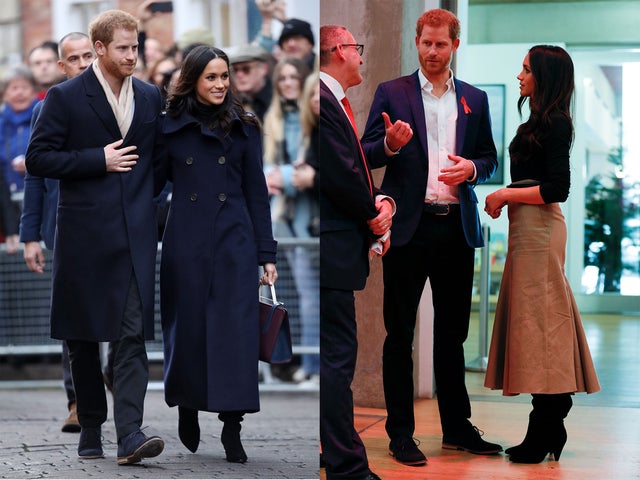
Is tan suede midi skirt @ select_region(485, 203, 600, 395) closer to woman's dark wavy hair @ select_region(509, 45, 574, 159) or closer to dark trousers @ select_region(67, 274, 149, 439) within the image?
woman's dark wavy hair @ select_region(509, 45, 574, 159)

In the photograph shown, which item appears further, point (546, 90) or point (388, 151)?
point (546, 90)

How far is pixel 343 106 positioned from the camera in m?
3.46

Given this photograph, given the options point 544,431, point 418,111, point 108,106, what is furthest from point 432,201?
point 108,106

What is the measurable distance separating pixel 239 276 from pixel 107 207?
434mm

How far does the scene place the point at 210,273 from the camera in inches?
143

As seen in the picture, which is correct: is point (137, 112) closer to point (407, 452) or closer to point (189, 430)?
point (189, 430)

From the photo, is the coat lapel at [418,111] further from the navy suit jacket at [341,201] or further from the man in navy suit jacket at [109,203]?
the man in navy suit jacket at [109,203]

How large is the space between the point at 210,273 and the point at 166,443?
90 centimetres

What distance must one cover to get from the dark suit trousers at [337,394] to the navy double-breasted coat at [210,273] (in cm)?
31

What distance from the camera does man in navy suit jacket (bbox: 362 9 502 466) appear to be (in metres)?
3.90

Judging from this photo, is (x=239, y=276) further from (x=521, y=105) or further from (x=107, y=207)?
(x=521, y=105)

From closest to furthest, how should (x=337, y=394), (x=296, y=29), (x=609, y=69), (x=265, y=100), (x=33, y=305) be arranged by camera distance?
(x=337, y=394)
(x=609, y=69)
(x=296, y=29)
(x=265, y=100)
(x=33, y=305)

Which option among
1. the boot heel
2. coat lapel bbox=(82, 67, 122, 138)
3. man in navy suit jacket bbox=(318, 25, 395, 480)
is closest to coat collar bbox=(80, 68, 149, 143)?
coat lapel bbox=(82, 67, 122, 138)

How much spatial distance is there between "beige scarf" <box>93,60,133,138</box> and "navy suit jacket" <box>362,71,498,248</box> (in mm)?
747
